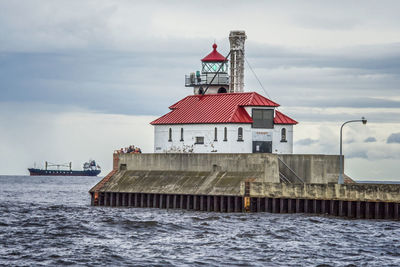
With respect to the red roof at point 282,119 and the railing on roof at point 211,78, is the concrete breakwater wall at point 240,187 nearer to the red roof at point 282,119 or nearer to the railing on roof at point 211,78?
the red roof at point 282,119

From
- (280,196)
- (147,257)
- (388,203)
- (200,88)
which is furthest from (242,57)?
(147,257)

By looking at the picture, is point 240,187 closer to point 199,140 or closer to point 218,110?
point 199,140

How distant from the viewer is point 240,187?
2186 inches

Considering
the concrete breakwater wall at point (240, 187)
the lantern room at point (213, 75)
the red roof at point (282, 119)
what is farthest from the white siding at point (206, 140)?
the lantern room at point (213, 75)

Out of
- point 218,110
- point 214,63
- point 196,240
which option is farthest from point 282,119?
point 196,240

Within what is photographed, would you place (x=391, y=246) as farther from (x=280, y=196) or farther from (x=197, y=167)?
(x=197, y=167)

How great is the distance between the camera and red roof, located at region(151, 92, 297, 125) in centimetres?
6431

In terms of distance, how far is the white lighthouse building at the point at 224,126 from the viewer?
209 ft

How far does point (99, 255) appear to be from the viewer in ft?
118

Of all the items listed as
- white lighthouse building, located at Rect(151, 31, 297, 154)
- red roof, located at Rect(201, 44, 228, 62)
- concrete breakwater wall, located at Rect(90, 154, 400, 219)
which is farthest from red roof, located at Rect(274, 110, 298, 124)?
red roof, located at Rect(201, 44, 228, 62)

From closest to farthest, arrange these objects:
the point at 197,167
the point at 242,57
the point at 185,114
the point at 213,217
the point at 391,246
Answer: the point at 391,246 < the point at 213,217 < the point at 197,167 < the point at 185,114 < the point at 242,57

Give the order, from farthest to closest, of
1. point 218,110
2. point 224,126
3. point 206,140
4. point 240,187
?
1. point 218,110
2. point 206,140
3. point 224,126
4. point 240,187

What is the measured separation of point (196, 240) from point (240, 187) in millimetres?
15105

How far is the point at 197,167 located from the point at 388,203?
17094mm
